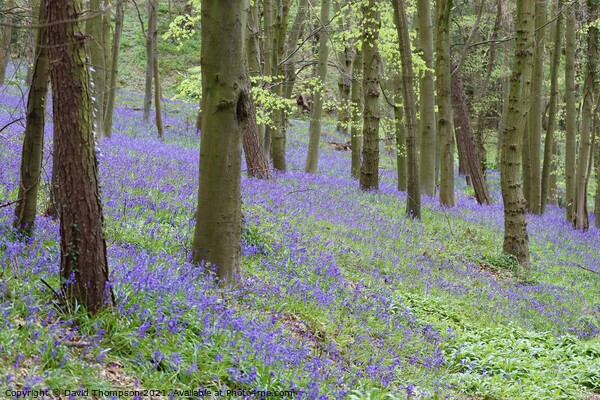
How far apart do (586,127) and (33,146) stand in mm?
17156

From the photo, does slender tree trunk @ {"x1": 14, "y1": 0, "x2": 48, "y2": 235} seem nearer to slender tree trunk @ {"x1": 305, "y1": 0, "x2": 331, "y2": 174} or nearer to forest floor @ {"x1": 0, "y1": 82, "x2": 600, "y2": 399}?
forest floor @ {"x1": 0, "y1": 82, "x2": 600, "y2": 399}

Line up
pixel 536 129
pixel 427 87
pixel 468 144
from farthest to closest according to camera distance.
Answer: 1. pixel 468 144
2. pixel 536 129
3. pixel 427 87

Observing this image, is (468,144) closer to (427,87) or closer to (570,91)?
(570,91)

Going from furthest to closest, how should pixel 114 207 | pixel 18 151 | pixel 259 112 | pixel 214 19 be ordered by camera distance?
pixel 259 112, pixel 18 151, pixel 114 207, pixel 214 19

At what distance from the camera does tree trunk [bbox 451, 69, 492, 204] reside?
21.1 m

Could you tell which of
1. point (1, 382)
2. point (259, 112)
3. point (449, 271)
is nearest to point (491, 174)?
point (259, 112)

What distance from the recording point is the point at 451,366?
251 inches

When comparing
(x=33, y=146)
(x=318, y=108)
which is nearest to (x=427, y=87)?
(x=318, y=108)

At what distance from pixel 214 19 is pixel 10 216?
10.1ft

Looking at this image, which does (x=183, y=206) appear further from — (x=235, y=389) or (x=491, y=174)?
(x=491, y=174)

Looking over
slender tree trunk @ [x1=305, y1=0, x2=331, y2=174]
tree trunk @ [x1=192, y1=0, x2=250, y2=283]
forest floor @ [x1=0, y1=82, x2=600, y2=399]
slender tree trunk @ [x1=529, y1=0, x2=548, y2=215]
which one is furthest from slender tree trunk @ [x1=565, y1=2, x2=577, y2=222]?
tree trunk @ [x1=192, y1=0, x2=250, y2=283]

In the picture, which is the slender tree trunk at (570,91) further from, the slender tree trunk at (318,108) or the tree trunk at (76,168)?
the tree trunk at (76,168)

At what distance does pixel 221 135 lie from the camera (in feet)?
20.5

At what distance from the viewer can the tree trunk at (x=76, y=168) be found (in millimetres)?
4184
